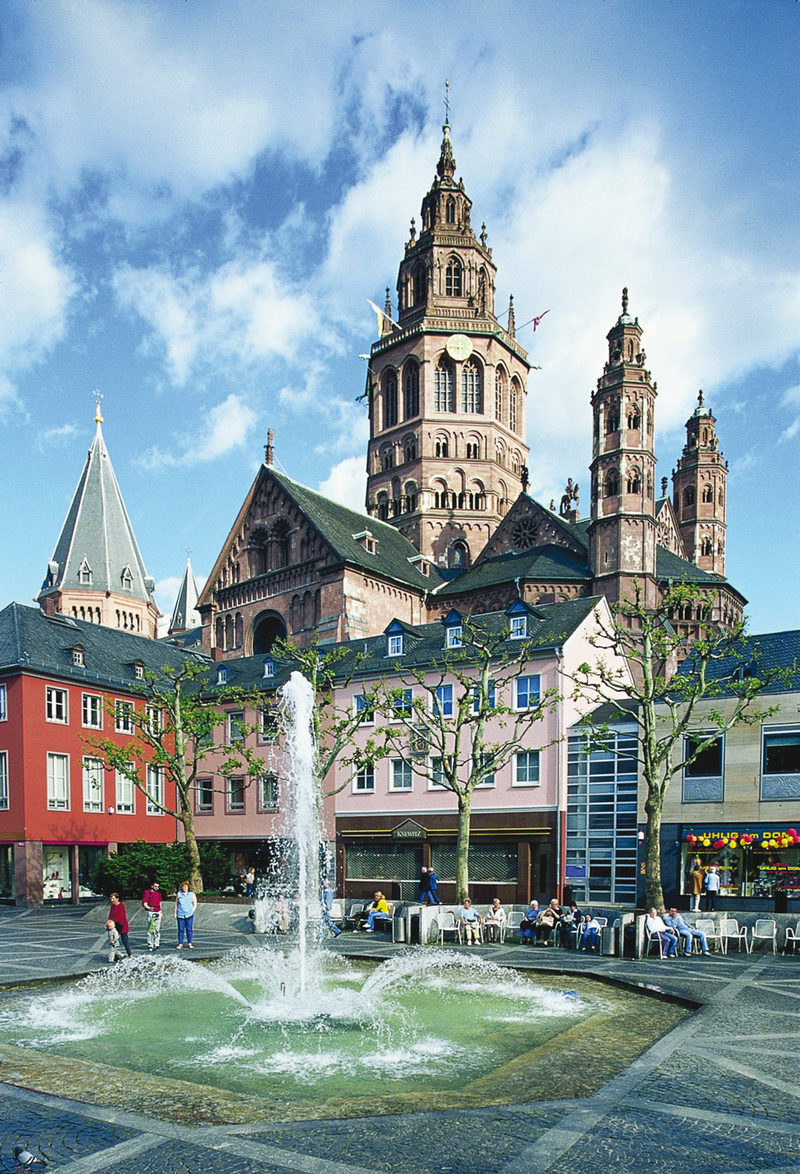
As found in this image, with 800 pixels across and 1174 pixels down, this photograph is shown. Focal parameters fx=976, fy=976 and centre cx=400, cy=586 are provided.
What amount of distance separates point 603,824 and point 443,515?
4754cm

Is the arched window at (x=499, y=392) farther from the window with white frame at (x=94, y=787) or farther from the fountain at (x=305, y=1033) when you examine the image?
the fountain at (x=305, y=1033)

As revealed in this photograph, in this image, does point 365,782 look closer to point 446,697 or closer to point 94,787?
point 446,697

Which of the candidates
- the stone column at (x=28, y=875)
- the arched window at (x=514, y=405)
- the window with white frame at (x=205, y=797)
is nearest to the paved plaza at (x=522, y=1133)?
the stone column at (x=28, y=875)

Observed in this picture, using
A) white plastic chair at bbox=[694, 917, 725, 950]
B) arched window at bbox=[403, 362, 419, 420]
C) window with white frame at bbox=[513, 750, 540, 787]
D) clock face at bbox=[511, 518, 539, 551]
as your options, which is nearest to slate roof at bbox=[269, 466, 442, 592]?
clock face at bbox=[511, 518, 539, 551]

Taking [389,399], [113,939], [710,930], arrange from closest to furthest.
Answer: [113,939] → [710,930] → [389,399]

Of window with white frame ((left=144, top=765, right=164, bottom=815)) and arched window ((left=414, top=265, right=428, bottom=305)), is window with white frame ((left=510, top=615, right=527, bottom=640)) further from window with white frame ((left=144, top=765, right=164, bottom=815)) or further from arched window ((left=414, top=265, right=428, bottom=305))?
arched window ((left=414, top=265, right=428, bottom=305))

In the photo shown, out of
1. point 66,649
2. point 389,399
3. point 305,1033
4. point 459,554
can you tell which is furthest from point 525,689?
point 389,399

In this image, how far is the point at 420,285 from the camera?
3632 inches

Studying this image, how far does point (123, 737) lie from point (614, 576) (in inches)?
1162

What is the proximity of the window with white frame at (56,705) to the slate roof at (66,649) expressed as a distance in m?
0.73

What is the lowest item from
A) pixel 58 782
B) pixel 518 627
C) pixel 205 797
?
pixel 205 797

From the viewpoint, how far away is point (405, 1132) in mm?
9031

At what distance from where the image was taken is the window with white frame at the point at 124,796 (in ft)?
152

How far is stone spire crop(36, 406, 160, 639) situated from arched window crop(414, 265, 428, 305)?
3764 cm
